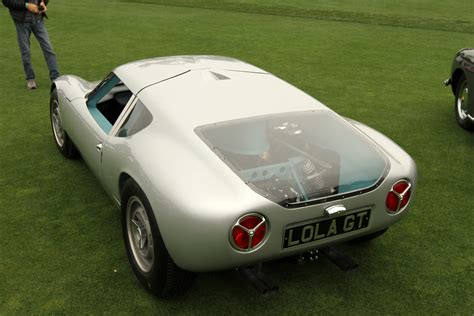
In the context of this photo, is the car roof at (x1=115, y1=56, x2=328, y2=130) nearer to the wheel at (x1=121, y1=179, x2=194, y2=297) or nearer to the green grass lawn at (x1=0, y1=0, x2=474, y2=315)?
the wheel at (x1=121, y1=179, x2=194, y2=297)

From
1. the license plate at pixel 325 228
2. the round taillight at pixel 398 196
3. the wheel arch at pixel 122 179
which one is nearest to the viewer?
the license plate at pixel 325 228

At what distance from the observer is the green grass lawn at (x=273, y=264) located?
3139 mm

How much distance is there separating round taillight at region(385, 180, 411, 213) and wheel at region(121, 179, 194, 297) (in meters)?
1.23

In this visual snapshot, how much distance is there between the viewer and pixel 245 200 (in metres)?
2.60

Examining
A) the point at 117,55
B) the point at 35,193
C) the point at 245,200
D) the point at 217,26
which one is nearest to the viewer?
the point at 245,200

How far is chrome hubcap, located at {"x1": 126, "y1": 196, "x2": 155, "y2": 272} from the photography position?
3.06m

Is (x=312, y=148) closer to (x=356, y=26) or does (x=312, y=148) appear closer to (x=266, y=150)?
(x=266, y=150)

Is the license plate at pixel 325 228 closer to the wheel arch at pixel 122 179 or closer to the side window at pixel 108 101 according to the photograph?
the wheel arch at pixel 122 179

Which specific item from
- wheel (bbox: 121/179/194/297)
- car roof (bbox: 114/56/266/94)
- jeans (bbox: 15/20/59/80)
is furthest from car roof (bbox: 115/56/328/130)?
jeans (bbox: 15/20/59/80)

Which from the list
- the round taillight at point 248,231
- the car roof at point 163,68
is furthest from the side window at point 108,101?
the round taillight at point 248,231

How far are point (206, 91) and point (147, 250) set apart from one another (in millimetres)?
1143

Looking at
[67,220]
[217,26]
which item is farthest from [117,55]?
[67,220]

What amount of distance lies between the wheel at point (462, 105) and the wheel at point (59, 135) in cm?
418

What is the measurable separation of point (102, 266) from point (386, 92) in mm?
5116
